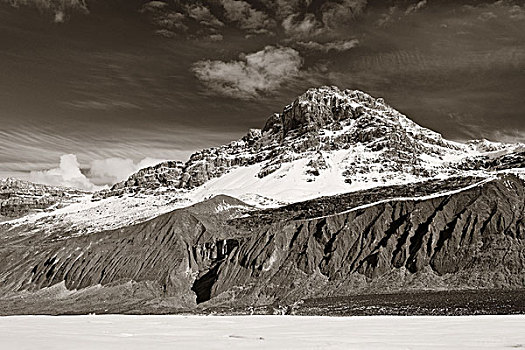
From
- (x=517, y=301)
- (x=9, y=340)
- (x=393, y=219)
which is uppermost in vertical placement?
A: (x=393, y=219)

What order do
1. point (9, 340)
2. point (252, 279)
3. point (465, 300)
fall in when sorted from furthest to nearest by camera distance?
point (252, 279) → point (465, 300) → point (9, 340)

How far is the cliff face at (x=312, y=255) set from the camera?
309ft

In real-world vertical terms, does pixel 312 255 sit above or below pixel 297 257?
above

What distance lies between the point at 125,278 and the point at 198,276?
48.1 feet

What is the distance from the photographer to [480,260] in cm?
9250

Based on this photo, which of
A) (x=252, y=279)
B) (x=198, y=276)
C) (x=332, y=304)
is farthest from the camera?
(x=198, y=276)

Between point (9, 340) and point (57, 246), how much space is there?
427ft

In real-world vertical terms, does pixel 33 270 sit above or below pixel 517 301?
above

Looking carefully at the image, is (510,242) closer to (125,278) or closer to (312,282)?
Result: (312,282)

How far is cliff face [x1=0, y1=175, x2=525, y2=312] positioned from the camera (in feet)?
309

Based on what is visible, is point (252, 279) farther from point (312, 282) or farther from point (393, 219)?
point (393, 219)

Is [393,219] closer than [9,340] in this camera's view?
No

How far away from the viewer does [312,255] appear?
10500cm

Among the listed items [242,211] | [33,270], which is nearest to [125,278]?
[33,270]
